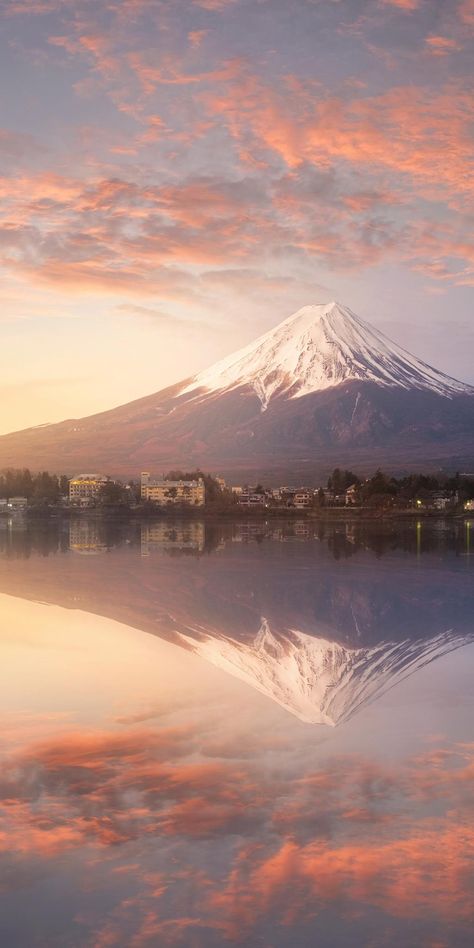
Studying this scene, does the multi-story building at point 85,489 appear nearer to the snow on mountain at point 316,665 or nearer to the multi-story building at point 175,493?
the multi-story building at point 175,493

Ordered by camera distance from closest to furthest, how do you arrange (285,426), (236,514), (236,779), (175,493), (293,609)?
(236,779) < (293,609) < (236,514) < (175,493) < (285,426)

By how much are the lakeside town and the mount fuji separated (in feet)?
129

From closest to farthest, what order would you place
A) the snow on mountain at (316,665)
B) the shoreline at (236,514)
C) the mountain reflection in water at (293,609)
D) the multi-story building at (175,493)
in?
the snow on mountain at (316,665), the mountain reflection in water at (293,609), the shoreline at (236,514), the multi-story building at (175,493)

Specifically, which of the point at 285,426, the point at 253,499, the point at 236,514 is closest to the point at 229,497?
the point at 236,514

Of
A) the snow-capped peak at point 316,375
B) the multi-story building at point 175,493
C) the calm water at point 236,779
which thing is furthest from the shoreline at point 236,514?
the snow-capped peak at point 316,375

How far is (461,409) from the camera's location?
6821 inches

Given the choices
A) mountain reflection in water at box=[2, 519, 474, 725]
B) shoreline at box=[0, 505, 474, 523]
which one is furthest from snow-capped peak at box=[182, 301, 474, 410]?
mountain reflection in water at box=[2, 519, 474, 725]

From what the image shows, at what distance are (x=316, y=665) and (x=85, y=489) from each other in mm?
101341

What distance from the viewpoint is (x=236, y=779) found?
6.10 meters

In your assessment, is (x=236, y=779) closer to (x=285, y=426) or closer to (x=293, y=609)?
(x=293, y=609)

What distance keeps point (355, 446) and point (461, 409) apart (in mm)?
22026

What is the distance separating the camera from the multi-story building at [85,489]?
97.4 metres

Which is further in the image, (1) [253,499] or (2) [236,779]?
(1) [253,499]

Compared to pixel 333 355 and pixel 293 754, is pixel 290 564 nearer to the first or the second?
pixel 293 754
